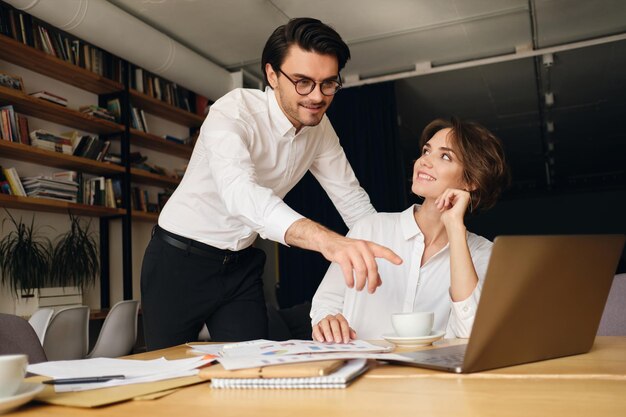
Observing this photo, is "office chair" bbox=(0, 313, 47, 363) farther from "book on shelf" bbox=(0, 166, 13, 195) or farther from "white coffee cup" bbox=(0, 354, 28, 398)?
"book on shelf" bbox=(0, 166, 13, 195)

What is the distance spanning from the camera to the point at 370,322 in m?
1.74

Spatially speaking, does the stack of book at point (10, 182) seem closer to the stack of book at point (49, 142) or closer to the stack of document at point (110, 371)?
the stack of book at point (49, 142)

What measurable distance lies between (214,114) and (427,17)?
11.6ft

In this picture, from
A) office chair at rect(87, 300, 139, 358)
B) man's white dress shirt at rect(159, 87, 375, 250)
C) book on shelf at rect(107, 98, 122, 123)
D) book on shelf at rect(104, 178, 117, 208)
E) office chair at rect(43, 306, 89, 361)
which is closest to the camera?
man's white dress shirt at rect(159, 87, 375, 250)

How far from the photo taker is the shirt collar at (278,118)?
6.56ft

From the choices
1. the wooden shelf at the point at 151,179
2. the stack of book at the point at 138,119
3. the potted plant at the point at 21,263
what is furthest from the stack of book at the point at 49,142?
the stack of book at the point at 138,119

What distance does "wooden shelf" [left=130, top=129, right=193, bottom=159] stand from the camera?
5008 mm

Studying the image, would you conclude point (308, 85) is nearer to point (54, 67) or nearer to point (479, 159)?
point (479, 159)

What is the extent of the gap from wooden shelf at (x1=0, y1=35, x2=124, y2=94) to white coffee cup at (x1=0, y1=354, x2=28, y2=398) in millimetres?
3685

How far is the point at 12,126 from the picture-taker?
3898 mm

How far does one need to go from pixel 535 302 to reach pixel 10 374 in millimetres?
704

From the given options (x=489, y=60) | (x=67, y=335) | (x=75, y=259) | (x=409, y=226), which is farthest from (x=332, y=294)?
(x=489, y=60)

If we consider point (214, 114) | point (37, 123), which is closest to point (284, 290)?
point (37, 123)

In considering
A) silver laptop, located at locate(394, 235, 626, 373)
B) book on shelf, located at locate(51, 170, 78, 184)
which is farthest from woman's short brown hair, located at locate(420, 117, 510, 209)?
book on shelf, located at locate(51, 170, 78, 184)
